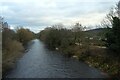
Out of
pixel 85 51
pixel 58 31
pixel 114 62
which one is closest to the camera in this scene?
pixel 114 62

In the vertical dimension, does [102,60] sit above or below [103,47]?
below

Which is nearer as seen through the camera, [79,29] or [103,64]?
[103,64]

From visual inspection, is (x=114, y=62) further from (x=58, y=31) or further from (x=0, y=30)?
(x=58, y=31)

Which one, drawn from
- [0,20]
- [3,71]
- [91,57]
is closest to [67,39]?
[91,57]

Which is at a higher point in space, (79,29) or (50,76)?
(79,29)

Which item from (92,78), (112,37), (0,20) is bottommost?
(92,78)

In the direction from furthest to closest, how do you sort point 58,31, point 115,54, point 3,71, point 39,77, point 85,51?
point 58,31 < point 85,51 < point 115,54 < point 3,71 < point 39,77

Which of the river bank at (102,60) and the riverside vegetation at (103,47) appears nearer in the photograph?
the river bank at (102,60)

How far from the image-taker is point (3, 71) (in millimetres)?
30781

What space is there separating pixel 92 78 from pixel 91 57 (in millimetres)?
15753

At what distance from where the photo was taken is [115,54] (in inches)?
1467

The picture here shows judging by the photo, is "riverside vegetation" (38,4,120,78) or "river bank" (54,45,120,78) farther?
"riverside vegetation" (38,4,120,78)

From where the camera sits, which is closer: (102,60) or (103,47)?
(102,60)

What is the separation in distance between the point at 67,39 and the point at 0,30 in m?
30.0
